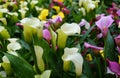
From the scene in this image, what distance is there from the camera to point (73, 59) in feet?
2.87

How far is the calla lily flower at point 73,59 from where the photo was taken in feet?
2.88

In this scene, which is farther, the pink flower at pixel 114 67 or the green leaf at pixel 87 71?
the green leaf at pixel 87 71

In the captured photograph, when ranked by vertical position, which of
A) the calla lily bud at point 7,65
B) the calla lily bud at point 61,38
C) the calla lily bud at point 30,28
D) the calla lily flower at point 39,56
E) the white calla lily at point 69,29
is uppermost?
the calla lily bud at point 30,28

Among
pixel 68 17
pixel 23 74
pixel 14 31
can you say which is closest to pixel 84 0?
pixel 68 17

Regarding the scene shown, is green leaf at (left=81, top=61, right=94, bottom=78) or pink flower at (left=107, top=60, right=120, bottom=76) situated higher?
pink flower at (left=107, top=60, right=120, bottom=76)

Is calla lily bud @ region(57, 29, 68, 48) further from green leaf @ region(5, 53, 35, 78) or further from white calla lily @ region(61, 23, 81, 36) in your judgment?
green leaf @ region(5, 53, 35, 78)

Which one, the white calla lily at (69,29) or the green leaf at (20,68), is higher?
the white calla lily at (69,29)

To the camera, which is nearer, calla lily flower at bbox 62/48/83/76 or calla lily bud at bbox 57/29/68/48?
calla lily flower at bbox 62/48/83/76

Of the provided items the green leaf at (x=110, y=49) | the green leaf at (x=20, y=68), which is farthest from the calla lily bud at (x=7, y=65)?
the green leaf at (x=110, y=49)

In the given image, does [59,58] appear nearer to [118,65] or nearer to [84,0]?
[118,65]

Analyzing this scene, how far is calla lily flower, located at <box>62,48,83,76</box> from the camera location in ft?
2.88

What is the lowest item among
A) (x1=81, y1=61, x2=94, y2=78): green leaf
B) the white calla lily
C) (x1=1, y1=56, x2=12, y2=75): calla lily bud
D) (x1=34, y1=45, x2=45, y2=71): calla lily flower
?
(x1=81, y1=61, x2=94, y2=78): green leaf

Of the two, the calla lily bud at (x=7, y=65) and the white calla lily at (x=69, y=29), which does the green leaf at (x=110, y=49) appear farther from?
the calla lily bud at (x=7, y=65)

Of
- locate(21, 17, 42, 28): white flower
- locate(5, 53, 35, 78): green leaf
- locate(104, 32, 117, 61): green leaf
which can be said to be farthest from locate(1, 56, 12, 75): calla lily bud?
locate(104, 32, 117, 61): green leaf
